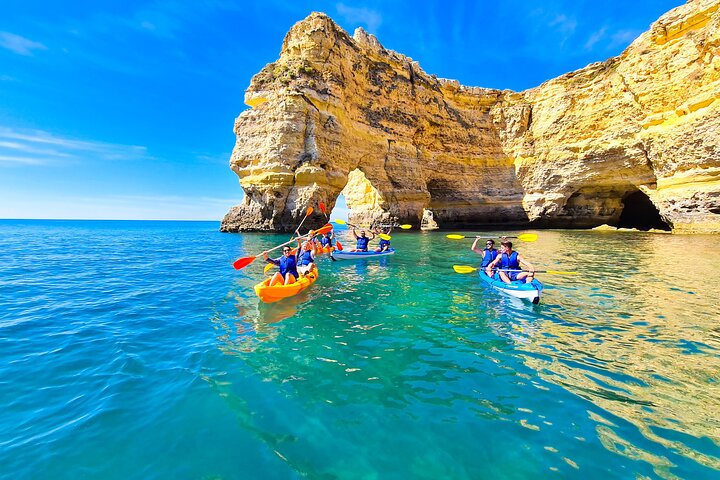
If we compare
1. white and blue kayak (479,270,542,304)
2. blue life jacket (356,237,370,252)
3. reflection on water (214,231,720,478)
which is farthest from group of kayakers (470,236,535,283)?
blue life jacket (356,237,370,252)

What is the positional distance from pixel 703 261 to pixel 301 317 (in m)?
16.4

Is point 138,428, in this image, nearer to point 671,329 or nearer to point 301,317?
point 301,317

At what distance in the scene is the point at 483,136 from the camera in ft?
130

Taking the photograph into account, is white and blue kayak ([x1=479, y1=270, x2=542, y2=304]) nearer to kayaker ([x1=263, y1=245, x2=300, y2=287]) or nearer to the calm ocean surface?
the calm ocean surface

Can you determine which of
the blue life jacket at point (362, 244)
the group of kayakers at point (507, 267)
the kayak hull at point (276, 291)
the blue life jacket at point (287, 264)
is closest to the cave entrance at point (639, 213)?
the blue life jacket at point (362, 244)

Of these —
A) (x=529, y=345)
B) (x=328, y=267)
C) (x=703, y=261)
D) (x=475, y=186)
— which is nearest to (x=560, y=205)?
(x=475, y=186)

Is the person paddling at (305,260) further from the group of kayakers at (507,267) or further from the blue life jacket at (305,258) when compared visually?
the group of kayakers at (507,267)

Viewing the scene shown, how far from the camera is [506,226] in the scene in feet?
130

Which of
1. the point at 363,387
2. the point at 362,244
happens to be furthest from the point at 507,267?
the point at 362,244

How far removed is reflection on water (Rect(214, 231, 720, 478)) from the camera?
119 inches

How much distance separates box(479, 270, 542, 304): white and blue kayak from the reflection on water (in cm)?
21

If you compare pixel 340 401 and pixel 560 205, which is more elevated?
pixel 560 205

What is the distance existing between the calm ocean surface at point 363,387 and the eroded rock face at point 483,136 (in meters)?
22.6

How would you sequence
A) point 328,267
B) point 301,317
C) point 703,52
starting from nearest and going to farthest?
point 301,317
point 328,267
point 703,52
